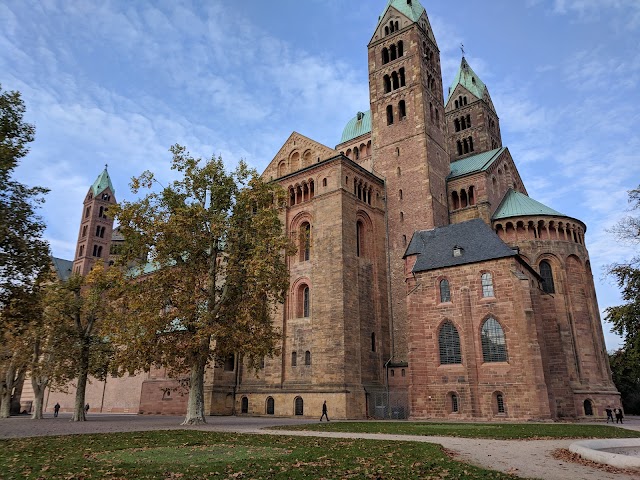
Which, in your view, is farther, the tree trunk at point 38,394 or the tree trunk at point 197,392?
the tree trunk at point 38,394

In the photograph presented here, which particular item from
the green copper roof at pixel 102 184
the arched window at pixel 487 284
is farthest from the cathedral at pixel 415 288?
the green copper roof at pixel 102 184

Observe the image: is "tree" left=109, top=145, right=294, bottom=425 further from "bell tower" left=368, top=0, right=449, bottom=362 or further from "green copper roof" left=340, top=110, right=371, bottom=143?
"green copper roof" left=340, top=110, right=371, bottom=143

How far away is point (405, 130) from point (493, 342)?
77.8ft

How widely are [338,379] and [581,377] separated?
67.9 feet

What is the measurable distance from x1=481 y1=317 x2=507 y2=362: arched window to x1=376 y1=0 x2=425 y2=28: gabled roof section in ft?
115

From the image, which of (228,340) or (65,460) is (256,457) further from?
(228,340)

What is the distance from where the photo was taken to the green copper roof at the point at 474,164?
1847 inches

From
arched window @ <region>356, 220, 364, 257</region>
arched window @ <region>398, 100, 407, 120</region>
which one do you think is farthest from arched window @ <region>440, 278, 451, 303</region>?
arched window @ <region>398, 100, 407, 120</region>

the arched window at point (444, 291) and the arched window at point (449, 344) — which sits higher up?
the arched window at point (444, 291)

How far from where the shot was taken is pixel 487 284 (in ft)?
111

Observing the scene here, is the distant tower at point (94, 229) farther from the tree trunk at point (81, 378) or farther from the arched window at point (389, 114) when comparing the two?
the arched window at point (389, 114)

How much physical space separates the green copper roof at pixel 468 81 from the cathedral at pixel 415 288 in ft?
44.1

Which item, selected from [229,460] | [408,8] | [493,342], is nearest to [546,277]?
[493,342]

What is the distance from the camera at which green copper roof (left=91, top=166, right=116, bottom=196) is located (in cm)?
8950
